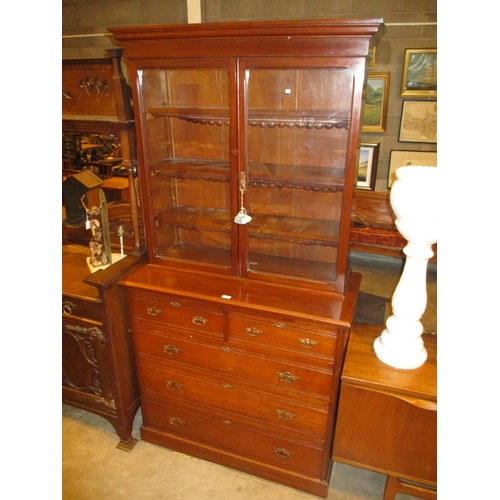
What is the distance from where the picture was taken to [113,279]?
178cm

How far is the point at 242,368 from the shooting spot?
1.74 m

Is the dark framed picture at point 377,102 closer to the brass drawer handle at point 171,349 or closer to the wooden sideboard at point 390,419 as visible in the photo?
the wooden sideboard at point 390,419

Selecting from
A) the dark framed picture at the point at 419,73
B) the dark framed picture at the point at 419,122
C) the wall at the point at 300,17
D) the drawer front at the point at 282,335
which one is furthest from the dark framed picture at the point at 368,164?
the drawer front at the point at 282,335

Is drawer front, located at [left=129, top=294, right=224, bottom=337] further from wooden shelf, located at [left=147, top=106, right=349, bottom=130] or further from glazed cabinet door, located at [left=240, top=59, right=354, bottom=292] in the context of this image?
wooden shelf, located at [left=147, top=106, right=349, bottom=130]

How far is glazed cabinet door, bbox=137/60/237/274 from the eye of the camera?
1.75 meters

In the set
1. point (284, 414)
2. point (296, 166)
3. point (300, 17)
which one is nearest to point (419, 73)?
point (300, 17)

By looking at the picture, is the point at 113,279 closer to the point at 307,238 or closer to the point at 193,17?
the point at 307,238

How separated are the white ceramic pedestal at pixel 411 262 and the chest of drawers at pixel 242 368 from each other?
188 mm

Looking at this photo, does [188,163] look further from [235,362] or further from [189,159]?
[235,362]

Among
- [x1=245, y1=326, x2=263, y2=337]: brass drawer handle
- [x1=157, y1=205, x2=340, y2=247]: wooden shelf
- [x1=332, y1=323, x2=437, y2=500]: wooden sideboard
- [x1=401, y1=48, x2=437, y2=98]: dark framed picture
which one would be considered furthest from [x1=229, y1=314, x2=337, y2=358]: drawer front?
[x1=401, y1=48, x2=437, y2=98]: dark framed picture

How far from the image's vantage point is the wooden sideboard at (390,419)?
144cm

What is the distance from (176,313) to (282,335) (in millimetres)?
511

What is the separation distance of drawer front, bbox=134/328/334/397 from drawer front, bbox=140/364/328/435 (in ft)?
0.19

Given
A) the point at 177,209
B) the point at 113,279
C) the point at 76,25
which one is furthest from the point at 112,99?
the point at 76,25
